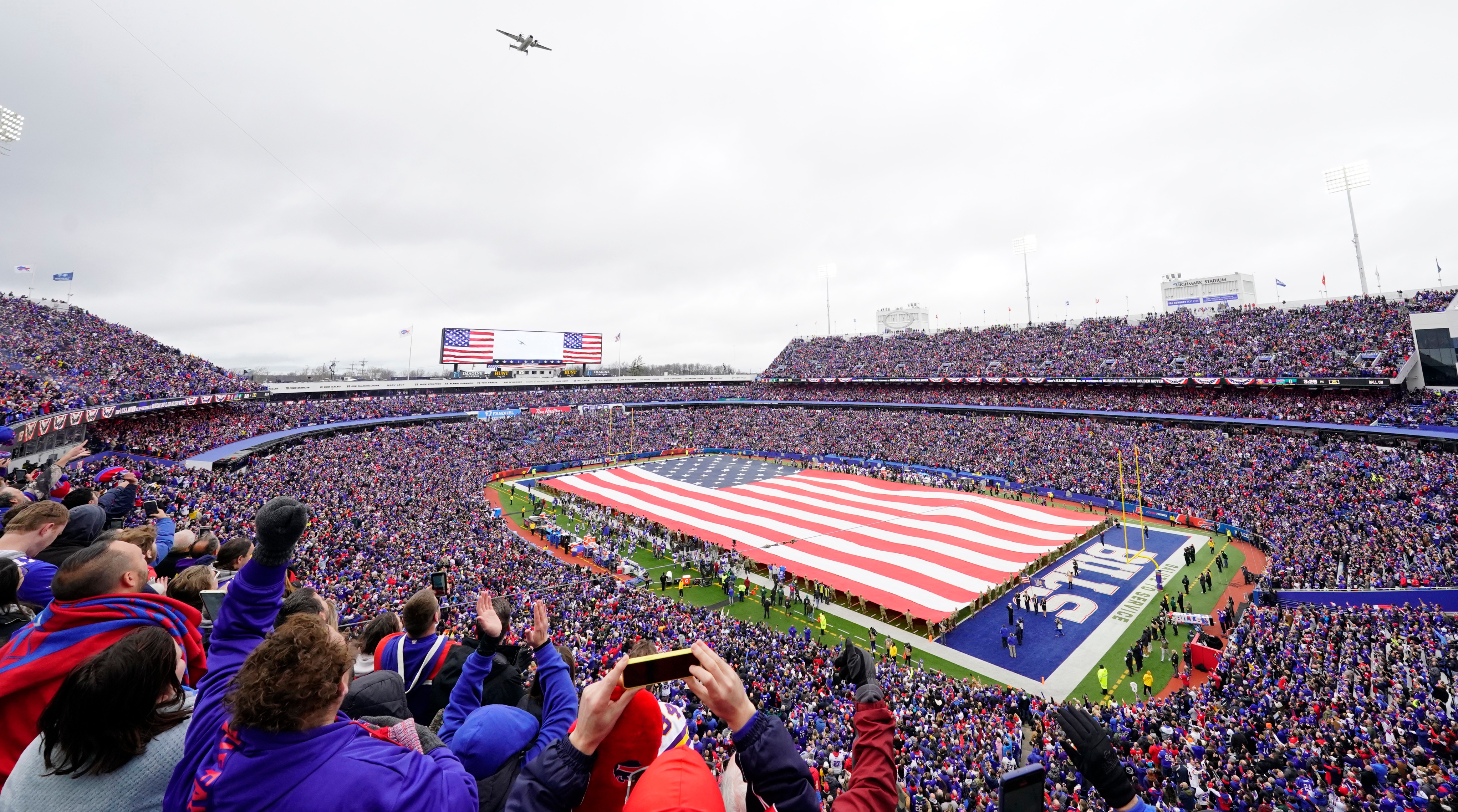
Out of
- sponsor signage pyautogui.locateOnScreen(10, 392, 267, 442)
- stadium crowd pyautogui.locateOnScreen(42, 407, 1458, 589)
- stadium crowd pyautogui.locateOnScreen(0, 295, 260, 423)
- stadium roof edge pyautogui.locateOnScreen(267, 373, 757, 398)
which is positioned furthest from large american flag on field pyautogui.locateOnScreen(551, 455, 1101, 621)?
stadium roof edge pyautogui.locateOnScreen(267, 373, 757, 398)

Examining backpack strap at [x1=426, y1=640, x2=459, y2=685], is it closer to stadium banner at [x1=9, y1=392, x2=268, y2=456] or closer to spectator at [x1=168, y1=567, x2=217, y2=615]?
spectator at [x1=168, y1=567, x2=217, y2=615]

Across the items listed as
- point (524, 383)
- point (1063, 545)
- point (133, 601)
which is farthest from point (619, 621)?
point (524, 383)

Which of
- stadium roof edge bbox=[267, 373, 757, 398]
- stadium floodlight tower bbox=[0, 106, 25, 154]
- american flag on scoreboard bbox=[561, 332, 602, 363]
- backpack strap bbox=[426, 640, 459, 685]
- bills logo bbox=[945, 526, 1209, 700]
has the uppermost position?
stadium floodlight tower bbox=[0, 106, 25, 154]

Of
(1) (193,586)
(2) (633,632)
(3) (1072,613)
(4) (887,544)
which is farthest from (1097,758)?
(4) (887,544)

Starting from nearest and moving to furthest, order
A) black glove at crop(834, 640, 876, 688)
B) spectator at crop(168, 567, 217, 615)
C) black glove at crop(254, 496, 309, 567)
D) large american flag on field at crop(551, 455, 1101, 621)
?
black glove at crop(834, 640, 876, 688) < black glove at crop(254, 496, 309, 567) < spectator at crop(168, 567, 217, 615) < large american flag on field at crop(551, 455, 1101, 621)

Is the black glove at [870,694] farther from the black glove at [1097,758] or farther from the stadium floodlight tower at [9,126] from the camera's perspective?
the stadium floodlight tower at [9,126]

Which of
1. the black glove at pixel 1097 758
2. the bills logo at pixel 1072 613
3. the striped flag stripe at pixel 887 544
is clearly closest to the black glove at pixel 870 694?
the black glove at pixel 1097 758

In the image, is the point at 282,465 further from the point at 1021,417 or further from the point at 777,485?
the point at 1021,417
